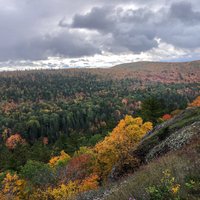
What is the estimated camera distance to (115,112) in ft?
602

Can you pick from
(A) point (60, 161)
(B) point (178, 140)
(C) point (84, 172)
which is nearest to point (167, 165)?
(B) point (178, 140)

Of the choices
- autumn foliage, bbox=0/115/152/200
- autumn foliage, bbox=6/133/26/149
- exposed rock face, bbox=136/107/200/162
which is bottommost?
autumn foliage, bbox=6/133/26/149

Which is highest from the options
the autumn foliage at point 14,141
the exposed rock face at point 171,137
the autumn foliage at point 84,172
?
the exposed rock face at point 171,137

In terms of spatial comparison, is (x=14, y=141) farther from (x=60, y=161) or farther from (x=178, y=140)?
(x=178, y=140)

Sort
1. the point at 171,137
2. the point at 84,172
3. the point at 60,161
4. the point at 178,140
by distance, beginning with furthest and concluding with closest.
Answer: the point at 60,161, the point at 84,172, the point at 171,137, the point at 178,140

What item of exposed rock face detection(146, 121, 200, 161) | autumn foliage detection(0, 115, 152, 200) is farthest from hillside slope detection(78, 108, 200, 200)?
autumn foliage detection(0, 115, 152, 200)

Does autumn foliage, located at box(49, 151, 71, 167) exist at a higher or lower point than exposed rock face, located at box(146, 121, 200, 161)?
lower

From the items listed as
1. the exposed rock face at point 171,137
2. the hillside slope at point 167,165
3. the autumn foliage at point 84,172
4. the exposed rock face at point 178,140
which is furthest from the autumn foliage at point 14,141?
the exposed rock face at point 178,140

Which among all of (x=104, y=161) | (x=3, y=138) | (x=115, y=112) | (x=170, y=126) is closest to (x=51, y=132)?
(x=3, y=138)

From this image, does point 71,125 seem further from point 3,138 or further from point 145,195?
point 145,195

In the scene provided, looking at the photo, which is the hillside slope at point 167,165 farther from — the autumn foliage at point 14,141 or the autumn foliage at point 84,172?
the autumn foliage at point 14,141

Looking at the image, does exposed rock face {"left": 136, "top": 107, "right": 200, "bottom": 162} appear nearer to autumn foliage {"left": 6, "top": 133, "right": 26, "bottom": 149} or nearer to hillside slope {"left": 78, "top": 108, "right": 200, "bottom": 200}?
hillside slope {"left": 78, "top": 108, "right": 200, "bottom": 200}

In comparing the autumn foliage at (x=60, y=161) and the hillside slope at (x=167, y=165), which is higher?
the hillside slope at (x=167, y=165)

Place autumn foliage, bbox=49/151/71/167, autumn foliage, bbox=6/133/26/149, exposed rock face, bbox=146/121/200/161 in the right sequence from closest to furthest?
exposed rock face, bbox=146/121/200/161 → autumn foliage, bbox=49/151/71/167 → autumn foliage, bbox=6/133/26/149
